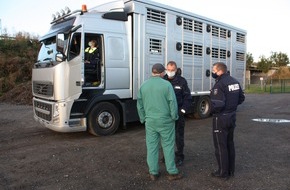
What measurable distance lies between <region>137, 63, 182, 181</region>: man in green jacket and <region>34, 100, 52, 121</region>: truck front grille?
3.58m

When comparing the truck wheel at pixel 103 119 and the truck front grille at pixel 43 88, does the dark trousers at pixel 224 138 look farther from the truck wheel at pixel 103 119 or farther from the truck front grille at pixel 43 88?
the truck front grille at pixel 43 88

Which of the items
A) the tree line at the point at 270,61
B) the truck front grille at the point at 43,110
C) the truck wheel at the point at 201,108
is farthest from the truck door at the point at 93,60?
the tree line at the point at 270,61

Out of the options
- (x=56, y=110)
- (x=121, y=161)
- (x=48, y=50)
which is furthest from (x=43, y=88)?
(x=121, y=161)

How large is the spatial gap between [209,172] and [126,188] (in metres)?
1.55

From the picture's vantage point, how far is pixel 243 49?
1356 centimetres

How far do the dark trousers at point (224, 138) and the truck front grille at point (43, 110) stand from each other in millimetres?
4412

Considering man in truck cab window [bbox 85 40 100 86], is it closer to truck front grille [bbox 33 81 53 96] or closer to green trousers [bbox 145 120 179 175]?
truck front grille [bbox 33 81 53 96]

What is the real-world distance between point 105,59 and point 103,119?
1.60 m

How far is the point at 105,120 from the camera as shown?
26.1 feet

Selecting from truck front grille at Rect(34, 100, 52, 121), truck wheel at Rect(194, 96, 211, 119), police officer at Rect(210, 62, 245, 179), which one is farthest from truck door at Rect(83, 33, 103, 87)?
truck wheel at Rect(194, 96, 211, 119)

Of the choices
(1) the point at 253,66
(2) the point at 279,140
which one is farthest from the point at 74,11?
(1) the point at 253,66

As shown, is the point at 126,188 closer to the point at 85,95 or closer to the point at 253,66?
the point at 85,95

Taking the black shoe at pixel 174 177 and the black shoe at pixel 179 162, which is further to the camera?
the black shoe at pixel 179 162

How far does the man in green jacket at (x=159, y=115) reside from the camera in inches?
177
